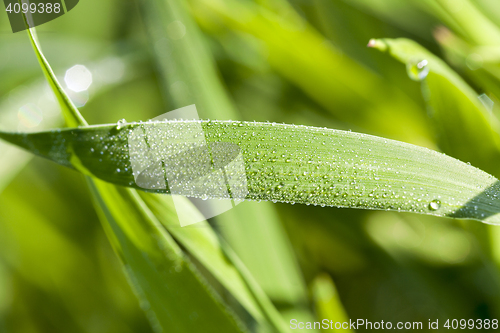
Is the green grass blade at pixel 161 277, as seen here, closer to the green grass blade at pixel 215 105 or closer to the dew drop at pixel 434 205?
the green grass blade at pixel 215 105

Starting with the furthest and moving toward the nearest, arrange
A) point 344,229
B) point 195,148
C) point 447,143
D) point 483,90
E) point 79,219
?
point 79,219
point 344,229
point 483,90
point 447,143
point 195,148

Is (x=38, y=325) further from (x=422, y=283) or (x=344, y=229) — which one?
(x=422, y=283)

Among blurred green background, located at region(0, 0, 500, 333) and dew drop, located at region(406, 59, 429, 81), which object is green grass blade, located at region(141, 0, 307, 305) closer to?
blurred green background, located at region(0, 0, 500, 333)

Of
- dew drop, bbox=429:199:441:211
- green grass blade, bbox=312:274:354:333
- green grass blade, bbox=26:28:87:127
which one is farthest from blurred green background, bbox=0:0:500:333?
green grass blade, bbox=26:28:87:127

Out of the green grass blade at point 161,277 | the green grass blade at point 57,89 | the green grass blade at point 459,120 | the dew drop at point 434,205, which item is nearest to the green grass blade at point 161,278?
the green grass blade at point 161,277

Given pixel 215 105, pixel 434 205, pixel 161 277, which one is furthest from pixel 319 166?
pixel 215 105

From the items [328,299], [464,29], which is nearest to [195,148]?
[328,299]

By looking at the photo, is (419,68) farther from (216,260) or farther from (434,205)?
(216,260)
